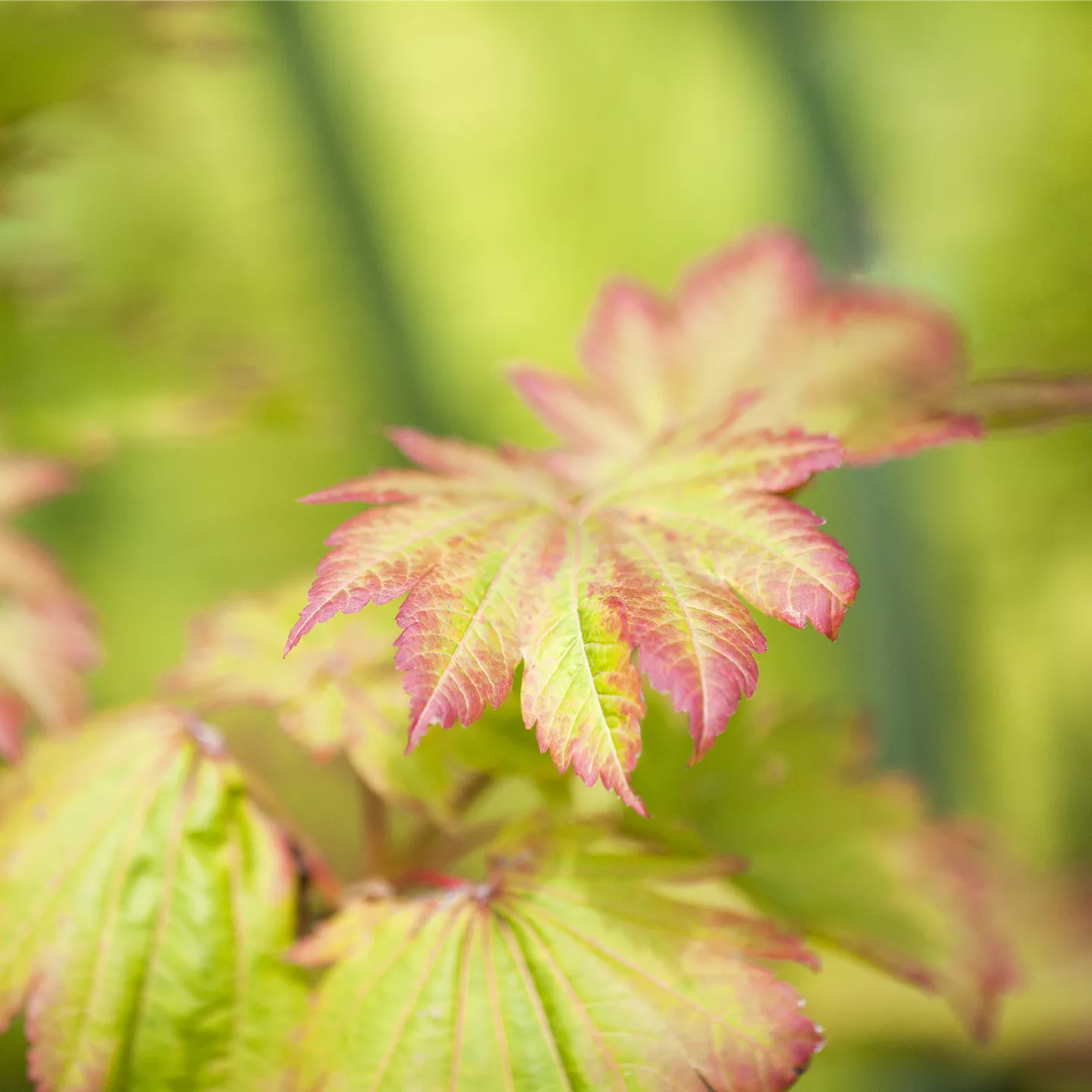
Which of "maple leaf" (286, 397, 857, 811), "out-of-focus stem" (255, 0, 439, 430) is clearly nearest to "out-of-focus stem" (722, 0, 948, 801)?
"out-of-focus stem" (255, 0, 439, 430)

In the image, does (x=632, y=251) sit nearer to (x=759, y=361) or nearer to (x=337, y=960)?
(x=759, y=361)

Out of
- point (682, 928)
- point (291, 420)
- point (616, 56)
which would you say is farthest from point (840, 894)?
point (616, 56)

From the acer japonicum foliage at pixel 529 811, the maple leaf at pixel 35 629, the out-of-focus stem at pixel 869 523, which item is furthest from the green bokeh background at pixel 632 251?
the acer japonicum foliage at pixel 529 811

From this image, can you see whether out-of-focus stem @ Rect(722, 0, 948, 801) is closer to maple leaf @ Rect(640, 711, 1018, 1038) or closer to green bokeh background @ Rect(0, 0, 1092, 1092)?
green bokeh background @ Rect(0, 0, 1092, 1092)

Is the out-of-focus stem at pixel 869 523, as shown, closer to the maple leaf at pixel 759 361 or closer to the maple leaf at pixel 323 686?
the maple leaf at pixel 759 361

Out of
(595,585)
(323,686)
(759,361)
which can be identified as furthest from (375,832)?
(759,361)

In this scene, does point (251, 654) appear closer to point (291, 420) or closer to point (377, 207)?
point (291, 420)

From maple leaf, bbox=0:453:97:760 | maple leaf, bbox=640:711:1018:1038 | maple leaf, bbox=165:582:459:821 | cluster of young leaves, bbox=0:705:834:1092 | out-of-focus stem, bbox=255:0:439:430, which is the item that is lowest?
maple leaf, bbox=640:711:1018:1038
